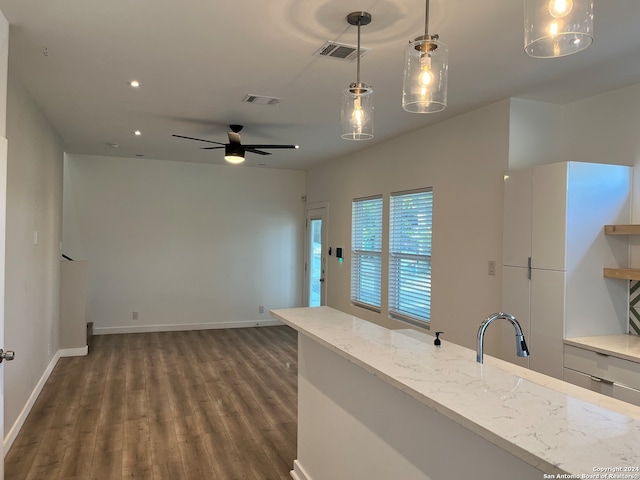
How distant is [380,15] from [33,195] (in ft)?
11.1

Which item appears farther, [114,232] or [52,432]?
[114,232]

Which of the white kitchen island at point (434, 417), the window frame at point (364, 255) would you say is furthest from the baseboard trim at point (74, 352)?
the white kitchen island at point (434, 417)

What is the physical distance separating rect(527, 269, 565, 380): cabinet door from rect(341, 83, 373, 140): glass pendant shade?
6.24 feet

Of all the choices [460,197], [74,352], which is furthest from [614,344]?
[74,352]

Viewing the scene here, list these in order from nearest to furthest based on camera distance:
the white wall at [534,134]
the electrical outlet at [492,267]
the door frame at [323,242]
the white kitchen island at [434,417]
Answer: the white kitchen island at [434,417] < the white wall at [534,134] < the electrical outlet at [492,267] < the door frame at [323,242]

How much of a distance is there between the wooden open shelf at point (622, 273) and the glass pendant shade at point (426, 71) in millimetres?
2210

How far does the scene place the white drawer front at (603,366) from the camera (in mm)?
2736

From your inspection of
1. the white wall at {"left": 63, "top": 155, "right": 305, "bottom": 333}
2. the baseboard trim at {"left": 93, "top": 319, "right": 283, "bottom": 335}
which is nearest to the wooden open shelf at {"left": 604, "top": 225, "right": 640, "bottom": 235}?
the baseboard trim at {"left": 93, "top": 319, "right": 283, "bottom": 335}

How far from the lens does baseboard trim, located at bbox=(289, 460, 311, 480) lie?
2.68m

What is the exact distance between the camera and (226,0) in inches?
89.7

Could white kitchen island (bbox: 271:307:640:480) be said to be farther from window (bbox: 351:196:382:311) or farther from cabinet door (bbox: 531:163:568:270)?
window (bbox: 351:196:382:311)

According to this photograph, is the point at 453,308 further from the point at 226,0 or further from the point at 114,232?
the point at 114,232

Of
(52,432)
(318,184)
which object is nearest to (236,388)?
(52,432)

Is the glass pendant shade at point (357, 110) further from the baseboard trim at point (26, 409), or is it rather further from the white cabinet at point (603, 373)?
the baseboard trim at point (26, 409)
